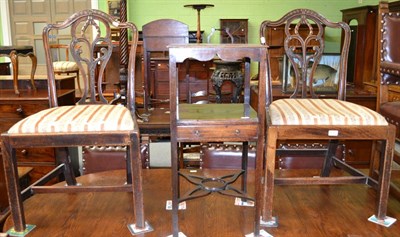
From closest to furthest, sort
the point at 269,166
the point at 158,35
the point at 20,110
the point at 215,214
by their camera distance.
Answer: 1. the point at 269,166
2. the point at 215,214
3. the point at 20,110
4. the point at 158,35

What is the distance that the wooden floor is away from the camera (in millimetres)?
1704

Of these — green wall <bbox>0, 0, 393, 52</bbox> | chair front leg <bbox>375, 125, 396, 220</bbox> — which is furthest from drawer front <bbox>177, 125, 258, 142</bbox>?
green wall <bbox>0, 0, 393, 52</bbox>

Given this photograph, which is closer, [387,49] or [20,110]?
[387,49]

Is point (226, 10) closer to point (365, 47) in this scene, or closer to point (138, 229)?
point (365, 47)

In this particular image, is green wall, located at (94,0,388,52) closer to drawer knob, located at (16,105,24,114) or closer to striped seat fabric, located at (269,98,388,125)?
drawer knob, located at (16,105,24,114)

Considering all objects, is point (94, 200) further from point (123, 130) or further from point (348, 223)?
point (348, 223)

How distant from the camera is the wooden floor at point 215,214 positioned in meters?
1.70

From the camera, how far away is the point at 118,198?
6.80ft

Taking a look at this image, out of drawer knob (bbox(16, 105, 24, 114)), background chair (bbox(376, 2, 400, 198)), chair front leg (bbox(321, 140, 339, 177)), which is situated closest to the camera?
background chair (bbox(376, 2, 400, 198))

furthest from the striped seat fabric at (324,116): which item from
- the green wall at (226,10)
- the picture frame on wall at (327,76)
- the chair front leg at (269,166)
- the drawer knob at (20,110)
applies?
the green wall at (226,10)

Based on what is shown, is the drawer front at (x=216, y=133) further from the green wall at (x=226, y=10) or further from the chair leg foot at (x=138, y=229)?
the green wall at (x=226, y=10)

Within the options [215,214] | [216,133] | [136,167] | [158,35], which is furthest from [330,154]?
[158,35]

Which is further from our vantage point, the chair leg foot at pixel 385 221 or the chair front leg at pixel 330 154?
the chair front leg at pixel 330 154

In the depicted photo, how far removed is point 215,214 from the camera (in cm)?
187
